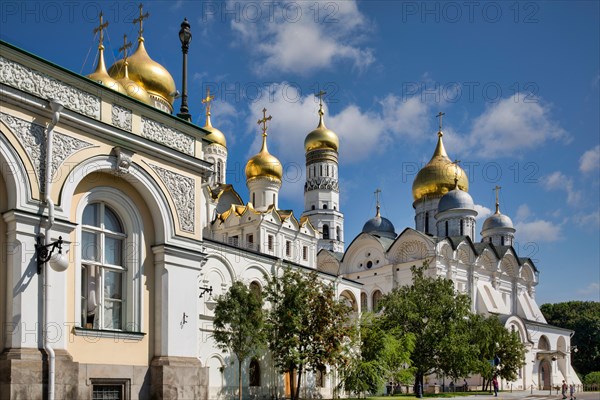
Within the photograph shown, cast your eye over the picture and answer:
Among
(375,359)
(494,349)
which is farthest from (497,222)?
(375,359)

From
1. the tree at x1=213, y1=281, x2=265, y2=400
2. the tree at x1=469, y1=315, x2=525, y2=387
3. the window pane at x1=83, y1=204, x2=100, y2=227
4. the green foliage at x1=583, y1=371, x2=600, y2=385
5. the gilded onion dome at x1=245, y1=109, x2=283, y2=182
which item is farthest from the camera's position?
the green foliage at x1=583, y1=371, x2=600, y2=385

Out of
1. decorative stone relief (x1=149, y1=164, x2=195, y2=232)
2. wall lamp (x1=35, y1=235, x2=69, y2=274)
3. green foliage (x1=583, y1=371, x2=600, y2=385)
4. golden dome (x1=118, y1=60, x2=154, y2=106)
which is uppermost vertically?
golden dome (x1=118, y1=60, x2=154, y2=106)

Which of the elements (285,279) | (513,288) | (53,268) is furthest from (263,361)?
(513,288)

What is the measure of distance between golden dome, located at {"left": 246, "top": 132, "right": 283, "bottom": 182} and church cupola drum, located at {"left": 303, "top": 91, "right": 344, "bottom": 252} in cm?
1192

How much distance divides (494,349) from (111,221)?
105 feet

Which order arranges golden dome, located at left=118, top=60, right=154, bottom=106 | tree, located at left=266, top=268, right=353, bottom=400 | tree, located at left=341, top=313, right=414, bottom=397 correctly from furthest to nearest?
1. tree, located at left=341, top=313, right=414, bottom=397
2. tree, located at left=266, top=268, right=353, bottom=400
3. golden dome, located at left=118, top=60, right=154, bottom=106

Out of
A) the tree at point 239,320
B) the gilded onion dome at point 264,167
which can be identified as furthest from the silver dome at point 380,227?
the tree at point 239,320

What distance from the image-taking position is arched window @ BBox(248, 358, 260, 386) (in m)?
27.6

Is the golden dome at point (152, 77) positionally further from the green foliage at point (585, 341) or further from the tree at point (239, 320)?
the green foliage at point (585, 341)

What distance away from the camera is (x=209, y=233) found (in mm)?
44594

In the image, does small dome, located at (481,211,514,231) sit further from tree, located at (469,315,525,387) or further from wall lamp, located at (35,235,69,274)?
wall lamp, located at (35,235,69,274)

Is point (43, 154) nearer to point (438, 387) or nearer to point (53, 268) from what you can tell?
point (53, 268)

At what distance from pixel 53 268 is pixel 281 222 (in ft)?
111

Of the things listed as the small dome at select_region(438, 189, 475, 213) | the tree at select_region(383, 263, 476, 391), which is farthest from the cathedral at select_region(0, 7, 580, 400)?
the small dome at select_region(438, 189, 475, 213)
